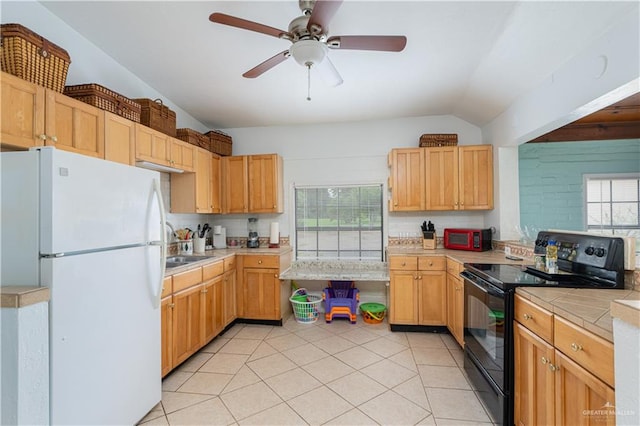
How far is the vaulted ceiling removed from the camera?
70.9 inches

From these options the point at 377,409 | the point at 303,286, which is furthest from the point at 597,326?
the point at 303,286

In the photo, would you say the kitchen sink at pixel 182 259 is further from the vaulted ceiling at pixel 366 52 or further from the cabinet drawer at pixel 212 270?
the vaulted ceiling at pixel 366 52

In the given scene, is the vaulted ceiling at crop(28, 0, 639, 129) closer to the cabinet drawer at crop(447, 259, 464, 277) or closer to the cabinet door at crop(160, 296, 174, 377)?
the cabinet drawer at crop(447, 259, 464, 277)

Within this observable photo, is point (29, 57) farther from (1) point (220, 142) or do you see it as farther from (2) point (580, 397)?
Answer: (2) point (580, 397)

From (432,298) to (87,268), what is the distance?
3.02 meters

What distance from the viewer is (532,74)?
2275 mm

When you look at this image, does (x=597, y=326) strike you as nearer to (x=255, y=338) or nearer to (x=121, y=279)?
(x=121, y=279)

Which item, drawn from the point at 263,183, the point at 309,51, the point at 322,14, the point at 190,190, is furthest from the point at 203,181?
the point at 322,14

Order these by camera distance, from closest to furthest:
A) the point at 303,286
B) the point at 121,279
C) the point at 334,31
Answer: the point at 121,279 → the point at 334,31 → the point at 303,286

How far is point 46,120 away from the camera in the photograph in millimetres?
1621

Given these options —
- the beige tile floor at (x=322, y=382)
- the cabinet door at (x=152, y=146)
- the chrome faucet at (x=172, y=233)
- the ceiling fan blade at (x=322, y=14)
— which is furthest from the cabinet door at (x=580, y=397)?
A: the chrome faucet at (x=172, y=233)

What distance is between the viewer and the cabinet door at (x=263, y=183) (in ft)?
12.2

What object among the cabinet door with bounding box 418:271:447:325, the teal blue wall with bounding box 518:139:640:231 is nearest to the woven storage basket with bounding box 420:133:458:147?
the teal blue wall with bounding box 518:139:640:231

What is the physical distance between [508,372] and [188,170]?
10.6 feet
